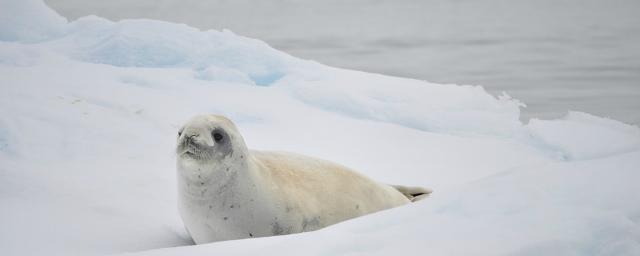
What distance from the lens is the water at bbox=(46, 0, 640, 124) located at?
1348cm

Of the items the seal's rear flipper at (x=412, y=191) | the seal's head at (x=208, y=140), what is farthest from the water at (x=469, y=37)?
the seal's head at (x=208, y=140)

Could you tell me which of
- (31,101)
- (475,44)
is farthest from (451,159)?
(475,44)

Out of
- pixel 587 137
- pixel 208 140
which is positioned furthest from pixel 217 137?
pixel 587 137

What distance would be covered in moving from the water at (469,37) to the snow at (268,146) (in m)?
3.25

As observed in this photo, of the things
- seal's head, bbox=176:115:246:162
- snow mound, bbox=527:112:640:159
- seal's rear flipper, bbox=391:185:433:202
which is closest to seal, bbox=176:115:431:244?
seal's head, bbox=176:115:246:162

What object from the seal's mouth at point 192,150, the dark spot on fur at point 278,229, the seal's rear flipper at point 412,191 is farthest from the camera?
the seal's rear flipper at point 412,191

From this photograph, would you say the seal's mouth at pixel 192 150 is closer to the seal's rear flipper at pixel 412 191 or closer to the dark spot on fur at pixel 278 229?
the dark spot on fur at pixel 278 229

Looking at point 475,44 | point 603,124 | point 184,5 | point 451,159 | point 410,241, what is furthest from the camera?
point 184,5

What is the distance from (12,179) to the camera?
4.45m

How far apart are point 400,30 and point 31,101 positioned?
20.4 m

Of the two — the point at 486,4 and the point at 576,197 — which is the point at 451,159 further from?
the point at 486,4

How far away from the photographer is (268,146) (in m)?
6.64

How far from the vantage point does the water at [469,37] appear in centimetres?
1348

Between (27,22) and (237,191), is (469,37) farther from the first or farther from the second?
(237,191)
